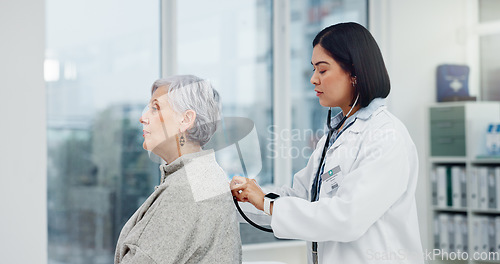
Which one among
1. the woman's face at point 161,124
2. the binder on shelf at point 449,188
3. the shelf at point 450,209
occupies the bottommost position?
the shelf at point 450,209

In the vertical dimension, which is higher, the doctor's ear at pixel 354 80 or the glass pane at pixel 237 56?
the glass pane at pixel 237 56

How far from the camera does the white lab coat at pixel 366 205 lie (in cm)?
131

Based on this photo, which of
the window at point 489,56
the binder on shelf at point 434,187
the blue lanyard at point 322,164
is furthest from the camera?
the window at point 489,56

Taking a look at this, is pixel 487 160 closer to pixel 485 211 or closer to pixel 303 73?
pixel 485 211

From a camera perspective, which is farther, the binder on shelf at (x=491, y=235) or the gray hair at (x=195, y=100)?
the binder on shelf at (x=491, y=235)

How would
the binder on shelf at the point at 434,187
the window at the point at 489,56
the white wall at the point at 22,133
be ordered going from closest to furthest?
1. the white wall at the point at 22,133
2. the binder on shelf at the point at 434,187
3. the window at the point at 489,56

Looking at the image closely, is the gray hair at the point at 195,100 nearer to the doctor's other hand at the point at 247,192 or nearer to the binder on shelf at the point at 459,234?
the doctor's other hand at the point at 247,192

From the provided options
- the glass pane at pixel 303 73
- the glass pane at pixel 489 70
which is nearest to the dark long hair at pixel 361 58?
the glass pane at pixel 303 73

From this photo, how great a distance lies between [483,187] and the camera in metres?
3.53

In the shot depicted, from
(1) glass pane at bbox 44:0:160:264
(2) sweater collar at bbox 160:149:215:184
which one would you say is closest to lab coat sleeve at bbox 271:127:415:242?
(2) sweater collar at bbox 160:149:215:184

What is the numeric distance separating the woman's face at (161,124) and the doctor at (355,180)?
8.6 inches

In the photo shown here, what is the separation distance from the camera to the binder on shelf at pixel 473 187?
3559 mm

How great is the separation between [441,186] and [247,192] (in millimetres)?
2624

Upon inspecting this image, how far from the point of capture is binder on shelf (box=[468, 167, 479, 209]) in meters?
3.56
